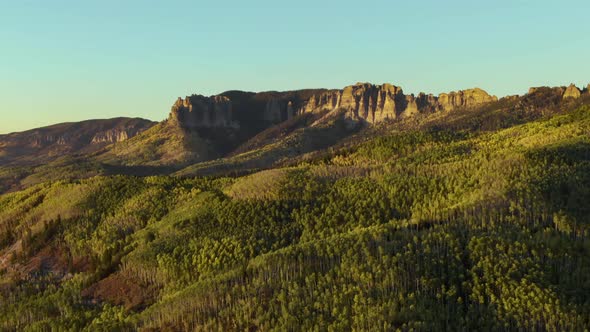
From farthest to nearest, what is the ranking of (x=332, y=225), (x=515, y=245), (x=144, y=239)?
(x=144, y=239), (x=332, y=225), (x=515, y=245)

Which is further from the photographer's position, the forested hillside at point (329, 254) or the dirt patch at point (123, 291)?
the dirt patch at point (123, 291)

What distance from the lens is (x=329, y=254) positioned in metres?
99.9

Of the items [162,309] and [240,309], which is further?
[162,309]

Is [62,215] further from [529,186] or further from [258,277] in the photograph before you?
[529,186]

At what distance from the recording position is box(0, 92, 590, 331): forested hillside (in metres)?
80.4

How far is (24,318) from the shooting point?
354ft

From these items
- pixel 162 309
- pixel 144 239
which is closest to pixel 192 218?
pixel 144 239

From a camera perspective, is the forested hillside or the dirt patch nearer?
the forested hillside

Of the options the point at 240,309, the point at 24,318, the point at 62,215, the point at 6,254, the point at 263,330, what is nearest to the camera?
the point at 263,330

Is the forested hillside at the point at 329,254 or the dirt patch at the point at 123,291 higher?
the forested hillside at the point at 329,254

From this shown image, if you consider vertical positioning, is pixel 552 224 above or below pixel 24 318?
above

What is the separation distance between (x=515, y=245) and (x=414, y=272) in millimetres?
21714

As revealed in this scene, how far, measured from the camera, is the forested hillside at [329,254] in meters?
80.4

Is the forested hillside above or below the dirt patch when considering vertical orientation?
above
